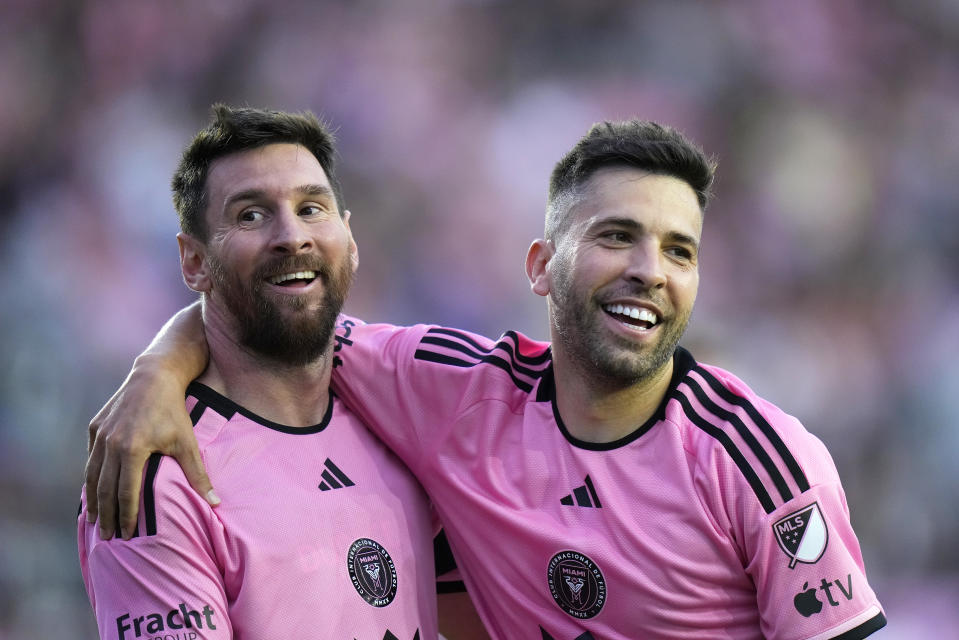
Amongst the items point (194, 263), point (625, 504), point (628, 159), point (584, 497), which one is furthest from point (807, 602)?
point (194, 263)

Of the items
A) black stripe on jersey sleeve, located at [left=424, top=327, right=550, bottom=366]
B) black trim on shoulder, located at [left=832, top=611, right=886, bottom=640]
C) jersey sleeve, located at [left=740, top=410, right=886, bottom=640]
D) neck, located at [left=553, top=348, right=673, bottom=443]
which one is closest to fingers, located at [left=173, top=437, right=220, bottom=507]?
black stripe on jersey sleeve, located at [left=424, top=327, right=550, bottom=366]

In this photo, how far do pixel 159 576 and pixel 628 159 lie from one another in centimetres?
171

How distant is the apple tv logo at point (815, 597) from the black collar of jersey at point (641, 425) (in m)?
0.60

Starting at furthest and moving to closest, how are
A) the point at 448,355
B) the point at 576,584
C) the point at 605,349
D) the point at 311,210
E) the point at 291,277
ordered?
the point at 448,355 < the point at 311,210 < the point at 291,277 < the point at 605,349 < the point at 576,584

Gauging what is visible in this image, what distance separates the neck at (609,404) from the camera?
2.72 meters

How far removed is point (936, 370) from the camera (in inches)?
268

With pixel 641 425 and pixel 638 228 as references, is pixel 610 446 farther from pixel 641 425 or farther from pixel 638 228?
pixel 638 228

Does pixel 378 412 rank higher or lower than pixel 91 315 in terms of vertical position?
lower

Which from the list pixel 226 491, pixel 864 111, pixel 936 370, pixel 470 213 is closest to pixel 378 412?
pixel 226 491

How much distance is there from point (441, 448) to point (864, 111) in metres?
5.89

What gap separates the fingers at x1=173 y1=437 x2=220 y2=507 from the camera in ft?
8.21

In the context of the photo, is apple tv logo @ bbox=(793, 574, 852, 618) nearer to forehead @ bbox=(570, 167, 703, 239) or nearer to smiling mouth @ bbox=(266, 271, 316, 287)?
forehead @ bbox=(570, 167, 703, 239)

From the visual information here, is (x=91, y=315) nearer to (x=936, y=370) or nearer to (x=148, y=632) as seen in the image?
(x=148, y=632)

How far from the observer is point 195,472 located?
8.24 feet
